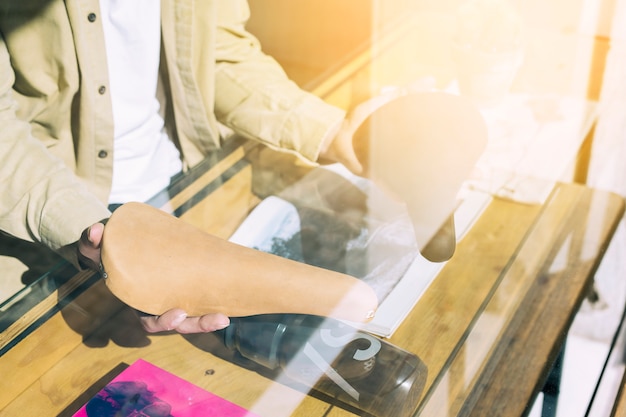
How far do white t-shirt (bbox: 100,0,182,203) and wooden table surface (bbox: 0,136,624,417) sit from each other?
109 mm

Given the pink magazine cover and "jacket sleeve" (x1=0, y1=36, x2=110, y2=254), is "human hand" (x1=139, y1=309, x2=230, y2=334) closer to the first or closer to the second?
the pink magazine cover

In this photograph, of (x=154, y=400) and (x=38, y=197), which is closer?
(x=154, y=400)

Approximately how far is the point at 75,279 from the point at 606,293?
764 millimetres

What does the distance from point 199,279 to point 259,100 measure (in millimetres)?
456

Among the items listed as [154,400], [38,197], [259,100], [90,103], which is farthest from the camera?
[259,100]

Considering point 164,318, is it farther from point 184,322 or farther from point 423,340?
point 423,340

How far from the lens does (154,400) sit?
0.56 metres

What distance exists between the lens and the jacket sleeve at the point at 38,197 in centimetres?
69

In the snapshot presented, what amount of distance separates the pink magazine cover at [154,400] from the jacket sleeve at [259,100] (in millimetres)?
422

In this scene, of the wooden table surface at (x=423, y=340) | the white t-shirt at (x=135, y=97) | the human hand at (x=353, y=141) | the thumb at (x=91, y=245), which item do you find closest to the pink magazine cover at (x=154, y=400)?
the wooden table surface at (x=423, y=340)

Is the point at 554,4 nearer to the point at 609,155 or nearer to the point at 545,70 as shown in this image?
the point at 545,70

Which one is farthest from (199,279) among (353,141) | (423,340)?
(353,141)

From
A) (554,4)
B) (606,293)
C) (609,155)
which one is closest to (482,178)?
(606,293)

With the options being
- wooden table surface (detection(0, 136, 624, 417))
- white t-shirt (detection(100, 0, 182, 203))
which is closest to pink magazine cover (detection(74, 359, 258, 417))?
wooden table surface (detection(0, 136, 624, 417))
